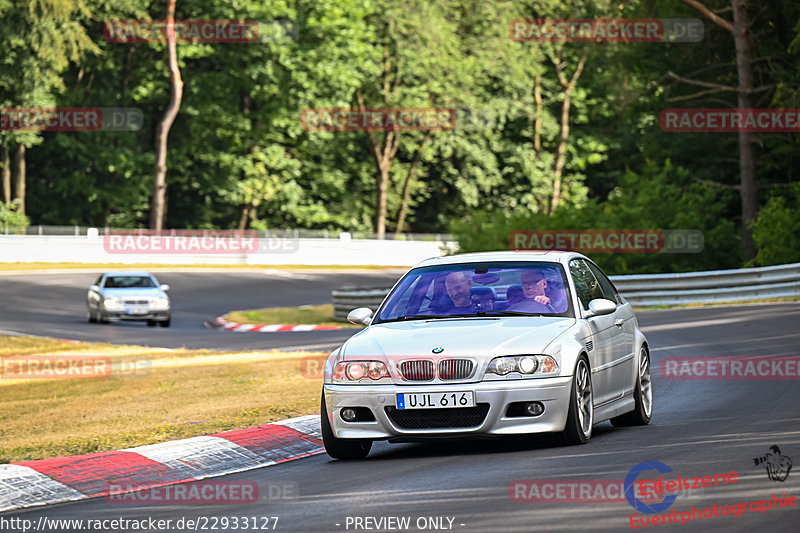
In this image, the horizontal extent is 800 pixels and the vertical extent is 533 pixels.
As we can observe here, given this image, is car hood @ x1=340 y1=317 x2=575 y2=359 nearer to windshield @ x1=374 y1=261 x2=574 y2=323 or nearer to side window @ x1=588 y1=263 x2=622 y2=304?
windshield @ x1=374 y1=261 x2=574 y2=323

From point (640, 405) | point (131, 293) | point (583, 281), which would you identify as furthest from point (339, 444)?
point (131, 293)

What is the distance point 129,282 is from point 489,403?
2518 centimetres

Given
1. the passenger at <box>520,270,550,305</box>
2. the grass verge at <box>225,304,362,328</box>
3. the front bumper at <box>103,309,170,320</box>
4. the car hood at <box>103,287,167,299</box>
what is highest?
the passenger at <box>520,270,550,305</box>

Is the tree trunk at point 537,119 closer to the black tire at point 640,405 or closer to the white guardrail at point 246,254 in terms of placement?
the white guardrail at point 246,254

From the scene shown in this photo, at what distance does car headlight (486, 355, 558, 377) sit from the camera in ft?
29.6

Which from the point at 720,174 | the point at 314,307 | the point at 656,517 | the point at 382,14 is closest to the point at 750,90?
the point at 720,174

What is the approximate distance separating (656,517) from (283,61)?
55840 millimetres

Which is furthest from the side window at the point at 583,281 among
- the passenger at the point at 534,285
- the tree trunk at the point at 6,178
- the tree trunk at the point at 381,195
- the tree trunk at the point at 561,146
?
the tree trunk at the point at 561,146

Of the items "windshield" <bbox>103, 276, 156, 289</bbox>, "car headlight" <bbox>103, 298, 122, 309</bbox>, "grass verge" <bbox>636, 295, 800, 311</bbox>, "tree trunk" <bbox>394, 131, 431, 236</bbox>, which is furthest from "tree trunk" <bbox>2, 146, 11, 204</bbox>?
"grass verge" <bbox>636, 295, 800, 311</bbox>

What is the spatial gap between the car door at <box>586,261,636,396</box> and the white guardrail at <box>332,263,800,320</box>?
16001 mm

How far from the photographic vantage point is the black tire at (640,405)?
10.9 m

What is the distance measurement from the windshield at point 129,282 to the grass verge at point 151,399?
8.83m

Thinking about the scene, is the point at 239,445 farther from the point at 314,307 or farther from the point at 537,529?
the point at 314,307

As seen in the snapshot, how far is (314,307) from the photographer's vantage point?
37.0 m
